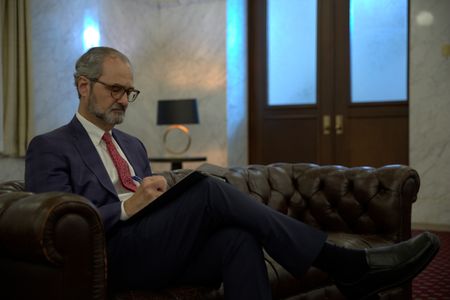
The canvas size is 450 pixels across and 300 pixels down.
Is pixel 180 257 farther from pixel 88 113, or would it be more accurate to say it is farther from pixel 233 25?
pixel 233 25

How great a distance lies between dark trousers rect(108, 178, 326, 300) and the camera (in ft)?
6.20

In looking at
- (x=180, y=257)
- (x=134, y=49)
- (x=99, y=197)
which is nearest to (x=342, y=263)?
(x=180, y=257)

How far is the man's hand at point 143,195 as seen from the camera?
6.32 ft

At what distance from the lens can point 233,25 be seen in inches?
259

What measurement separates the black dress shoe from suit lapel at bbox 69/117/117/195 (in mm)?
894

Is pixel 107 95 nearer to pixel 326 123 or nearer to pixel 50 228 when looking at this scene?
pixel 50 228

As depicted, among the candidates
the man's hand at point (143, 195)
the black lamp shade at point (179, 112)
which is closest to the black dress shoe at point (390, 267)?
the man's hand at point (143, 195)

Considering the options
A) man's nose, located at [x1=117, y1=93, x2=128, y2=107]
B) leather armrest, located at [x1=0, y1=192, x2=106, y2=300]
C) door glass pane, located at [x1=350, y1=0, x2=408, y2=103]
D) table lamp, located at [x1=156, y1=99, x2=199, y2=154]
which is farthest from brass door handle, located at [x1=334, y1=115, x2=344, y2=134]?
leather armrest, located at [x1=0, y1=192, x2=106, y2=300]

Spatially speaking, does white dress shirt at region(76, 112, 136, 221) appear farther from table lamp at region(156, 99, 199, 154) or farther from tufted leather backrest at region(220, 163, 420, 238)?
table lamp at region(156, 99, 199, 154)

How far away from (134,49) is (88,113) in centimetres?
435

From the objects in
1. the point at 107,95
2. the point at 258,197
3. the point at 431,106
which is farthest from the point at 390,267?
the point at 431,106

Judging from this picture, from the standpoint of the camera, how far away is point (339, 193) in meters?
2.90

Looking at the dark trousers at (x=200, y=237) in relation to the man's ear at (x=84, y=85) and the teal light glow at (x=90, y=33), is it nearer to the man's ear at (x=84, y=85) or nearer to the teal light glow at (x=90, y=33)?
the man's ear at (x=84, y=85)

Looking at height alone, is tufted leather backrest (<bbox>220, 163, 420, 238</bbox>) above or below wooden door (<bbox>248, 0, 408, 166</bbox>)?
below
